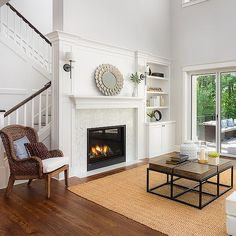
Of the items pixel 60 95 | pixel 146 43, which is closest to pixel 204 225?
pixel 60 95

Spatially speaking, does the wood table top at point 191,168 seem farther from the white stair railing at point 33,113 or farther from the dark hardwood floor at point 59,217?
the white stair railing at point 33,113

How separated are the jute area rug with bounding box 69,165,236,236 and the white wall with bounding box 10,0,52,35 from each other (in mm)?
5116

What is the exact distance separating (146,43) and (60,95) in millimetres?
2911

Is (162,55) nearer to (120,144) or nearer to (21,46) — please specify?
(120,144)


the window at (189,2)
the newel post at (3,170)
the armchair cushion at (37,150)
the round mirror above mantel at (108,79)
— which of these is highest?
the window at (189,2)

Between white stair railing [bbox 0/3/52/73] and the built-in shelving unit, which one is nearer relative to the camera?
white stair railing [bbox 0/3/52/73]

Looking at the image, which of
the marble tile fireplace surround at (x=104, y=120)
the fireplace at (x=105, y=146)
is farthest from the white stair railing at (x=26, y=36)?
the fireplace at (x=105, y=146)

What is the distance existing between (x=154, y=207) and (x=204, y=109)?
158 inches

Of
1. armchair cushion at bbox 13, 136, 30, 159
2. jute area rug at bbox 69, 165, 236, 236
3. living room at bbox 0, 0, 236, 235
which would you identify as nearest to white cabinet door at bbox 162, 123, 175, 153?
living room at bbox 0, 0, 236, 235

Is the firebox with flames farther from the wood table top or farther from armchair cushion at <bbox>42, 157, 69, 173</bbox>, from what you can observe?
the wood table top

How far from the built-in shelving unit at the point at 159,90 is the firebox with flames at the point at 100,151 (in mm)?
1481

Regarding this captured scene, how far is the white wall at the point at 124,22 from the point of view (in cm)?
463

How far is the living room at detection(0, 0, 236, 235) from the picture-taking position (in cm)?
309

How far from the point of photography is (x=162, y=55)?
6652 mm
